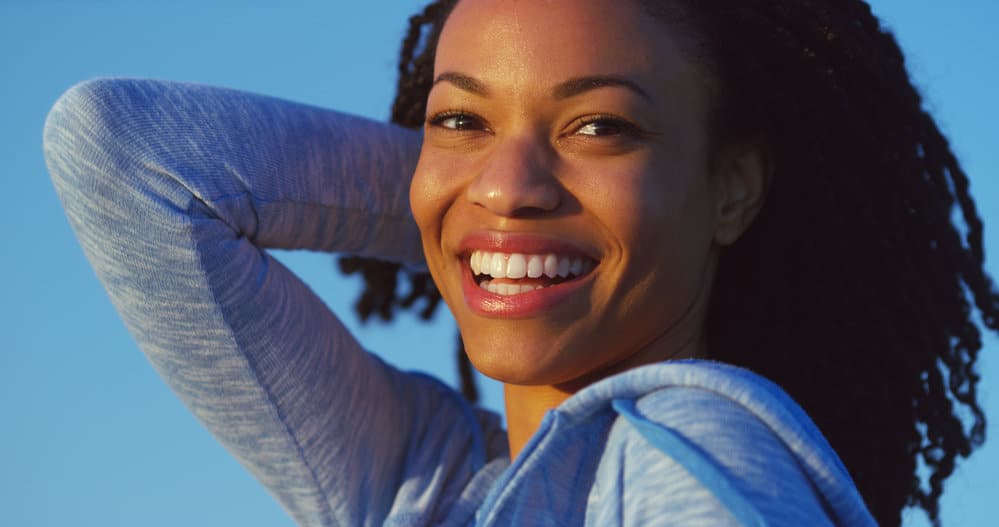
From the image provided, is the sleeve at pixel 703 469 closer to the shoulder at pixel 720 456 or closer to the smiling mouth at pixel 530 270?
the shoulder at pixel 720 456

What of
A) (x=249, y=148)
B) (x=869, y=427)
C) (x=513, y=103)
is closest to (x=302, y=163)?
(x=249, y=148)

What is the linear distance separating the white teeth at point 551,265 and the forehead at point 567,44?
0.27 metres

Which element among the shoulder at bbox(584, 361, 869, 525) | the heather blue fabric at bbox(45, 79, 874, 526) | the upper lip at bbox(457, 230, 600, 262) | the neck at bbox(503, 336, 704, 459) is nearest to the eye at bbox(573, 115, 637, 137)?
the upper lip at bbox(457, 230, 600, 262)

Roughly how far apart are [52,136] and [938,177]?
167cm

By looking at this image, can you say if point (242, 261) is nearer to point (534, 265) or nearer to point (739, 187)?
point (534, 265)

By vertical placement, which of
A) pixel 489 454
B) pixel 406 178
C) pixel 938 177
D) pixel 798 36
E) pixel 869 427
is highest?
pixel 798 36

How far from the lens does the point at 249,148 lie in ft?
7.96

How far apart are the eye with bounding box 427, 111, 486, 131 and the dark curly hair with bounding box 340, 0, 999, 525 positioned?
405mm

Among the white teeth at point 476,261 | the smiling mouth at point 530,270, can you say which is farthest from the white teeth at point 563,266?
the white teeth at point 476,261

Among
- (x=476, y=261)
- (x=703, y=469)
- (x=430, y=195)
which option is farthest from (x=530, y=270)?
(x=703, y=469)

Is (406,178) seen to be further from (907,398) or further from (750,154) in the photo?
(907,398)

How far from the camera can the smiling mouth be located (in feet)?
6.86

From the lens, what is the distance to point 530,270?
6.86 ft

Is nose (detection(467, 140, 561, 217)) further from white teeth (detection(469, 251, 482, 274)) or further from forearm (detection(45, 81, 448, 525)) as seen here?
forearm (detection(45, 81, 448, 525))
